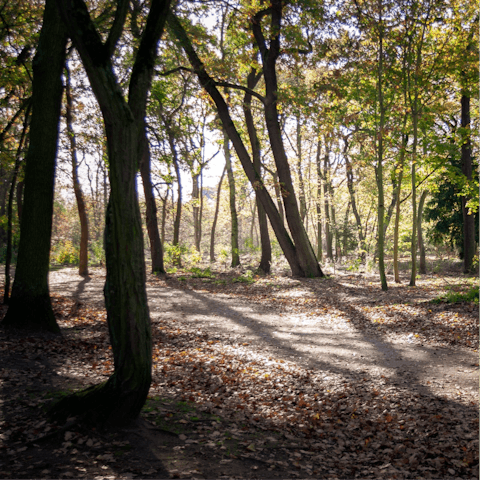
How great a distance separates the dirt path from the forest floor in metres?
0.04

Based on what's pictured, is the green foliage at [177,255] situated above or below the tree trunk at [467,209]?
below

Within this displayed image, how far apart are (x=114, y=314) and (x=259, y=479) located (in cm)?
208

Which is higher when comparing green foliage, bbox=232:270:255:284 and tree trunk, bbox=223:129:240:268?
tree trunk, bbox=223:129:240:268

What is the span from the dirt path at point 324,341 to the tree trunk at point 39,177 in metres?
3.58

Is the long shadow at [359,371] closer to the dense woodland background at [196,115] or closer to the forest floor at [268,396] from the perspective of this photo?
the forest floor at [268,396]

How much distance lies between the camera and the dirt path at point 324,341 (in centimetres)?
593

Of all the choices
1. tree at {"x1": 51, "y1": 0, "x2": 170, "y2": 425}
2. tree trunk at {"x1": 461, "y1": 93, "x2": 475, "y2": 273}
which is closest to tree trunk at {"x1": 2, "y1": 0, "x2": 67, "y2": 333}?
tree at {"x1": 51, "y1": 0, "x2": 170, "y2": 425}

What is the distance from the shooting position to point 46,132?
6.80 metres

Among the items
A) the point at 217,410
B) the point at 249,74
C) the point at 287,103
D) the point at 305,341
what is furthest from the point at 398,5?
the point at 217,410

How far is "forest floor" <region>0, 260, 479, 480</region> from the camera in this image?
3549 mm

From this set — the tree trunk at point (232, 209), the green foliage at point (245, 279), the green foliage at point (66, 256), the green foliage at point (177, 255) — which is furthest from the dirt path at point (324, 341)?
the green foliage at point (66, 256)

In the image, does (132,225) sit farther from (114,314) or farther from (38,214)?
(38,214)

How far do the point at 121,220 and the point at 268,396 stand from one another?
3519mm

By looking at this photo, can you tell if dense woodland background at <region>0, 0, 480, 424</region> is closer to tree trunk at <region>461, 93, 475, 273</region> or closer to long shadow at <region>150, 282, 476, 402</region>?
tree trunk at <region>461, 93, 475, 273</region>
